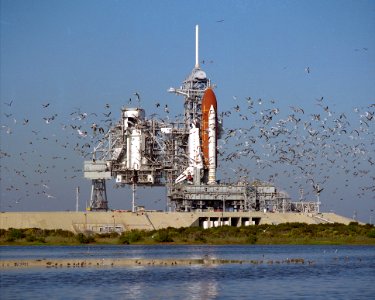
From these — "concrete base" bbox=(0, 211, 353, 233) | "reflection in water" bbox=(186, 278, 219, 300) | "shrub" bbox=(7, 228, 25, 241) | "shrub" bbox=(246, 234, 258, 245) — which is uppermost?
"concrete base" bbox=(0, 211, 353, 233)

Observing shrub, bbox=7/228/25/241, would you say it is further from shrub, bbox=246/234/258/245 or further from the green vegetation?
shrub, bbox=246/234/258/245

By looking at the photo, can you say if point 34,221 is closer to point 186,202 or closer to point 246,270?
point 186,202

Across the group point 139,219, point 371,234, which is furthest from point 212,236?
point 371,234


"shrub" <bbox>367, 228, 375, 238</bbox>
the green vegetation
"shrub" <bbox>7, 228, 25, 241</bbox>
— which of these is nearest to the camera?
the green vegetation

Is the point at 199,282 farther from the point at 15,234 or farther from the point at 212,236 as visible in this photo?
the point at 15,234

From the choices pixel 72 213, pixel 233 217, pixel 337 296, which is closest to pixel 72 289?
pixel 337 296

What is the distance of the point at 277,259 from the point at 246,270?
1807cm

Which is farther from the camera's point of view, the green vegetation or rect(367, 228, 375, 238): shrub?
rect(367, 228, 375, 238): shrub

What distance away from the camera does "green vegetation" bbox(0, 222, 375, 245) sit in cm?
15612

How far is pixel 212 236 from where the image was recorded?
533 ft

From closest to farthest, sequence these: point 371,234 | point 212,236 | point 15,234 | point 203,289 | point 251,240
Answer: point 203,289 < point 251,240 < point 15,234 < point 371,234 < point 212,236

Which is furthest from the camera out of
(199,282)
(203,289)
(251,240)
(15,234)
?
(15,234)

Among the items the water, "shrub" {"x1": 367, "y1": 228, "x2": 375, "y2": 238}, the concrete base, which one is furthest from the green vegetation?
A: the water

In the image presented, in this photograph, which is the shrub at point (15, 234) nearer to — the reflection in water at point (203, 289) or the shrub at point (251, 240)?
the shrub at point (251, 240)
